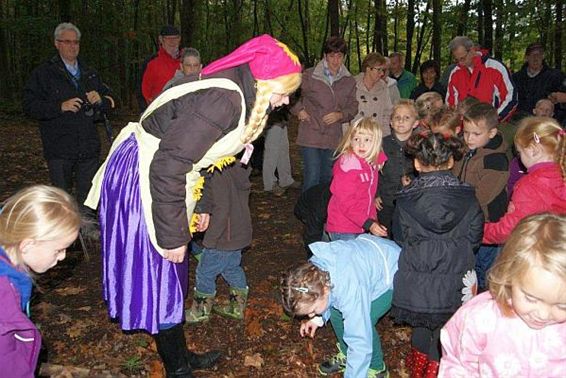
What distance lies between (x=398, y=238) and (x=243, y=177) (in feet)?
4.31

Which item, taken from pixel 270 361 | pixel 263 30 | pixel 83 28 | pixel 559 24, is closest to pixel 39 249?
pixel 270 361

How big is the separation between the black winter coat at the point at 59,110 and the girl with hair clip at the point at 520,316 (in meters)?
4.42

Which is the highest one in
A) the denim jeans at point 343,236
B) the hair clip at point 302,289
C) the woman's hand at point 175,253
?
the woman's hand at point 175,253

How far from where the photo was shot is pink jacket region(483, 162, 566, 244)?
3254mm

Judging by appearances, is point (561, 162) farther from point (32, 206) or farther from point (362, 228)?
point (32, 206)

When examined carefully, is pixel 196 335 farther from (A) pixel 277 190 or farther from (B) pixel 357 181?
(A) pixel 277 190

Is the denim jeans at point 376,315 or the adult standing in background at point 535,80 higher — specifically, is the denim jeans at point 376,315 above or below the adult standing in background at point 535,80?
below

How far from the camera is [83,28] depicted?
1977 cm

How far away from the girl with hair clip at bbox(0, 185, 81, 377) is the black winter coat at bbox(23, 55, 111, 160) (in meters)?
3.10

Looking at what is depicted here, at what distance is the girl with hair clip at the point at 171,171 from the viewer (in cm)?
244

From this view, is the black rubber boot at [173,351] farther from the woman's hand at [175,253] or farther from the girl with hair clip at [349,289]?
the girl with hair clip at [349,289]

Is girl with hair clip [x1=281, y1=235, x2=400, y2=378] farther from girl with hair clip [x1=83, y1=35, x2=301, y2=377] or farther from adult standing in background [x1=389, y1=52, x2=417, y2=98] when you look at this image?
adult standing in background [x1=389, y1=52, x2=417, y2=98]

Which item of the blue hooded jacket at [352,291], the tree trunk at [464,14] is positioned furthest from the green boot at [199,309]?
the tree trunk at [464,14]

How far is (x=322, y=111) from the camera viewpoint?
6.15m
